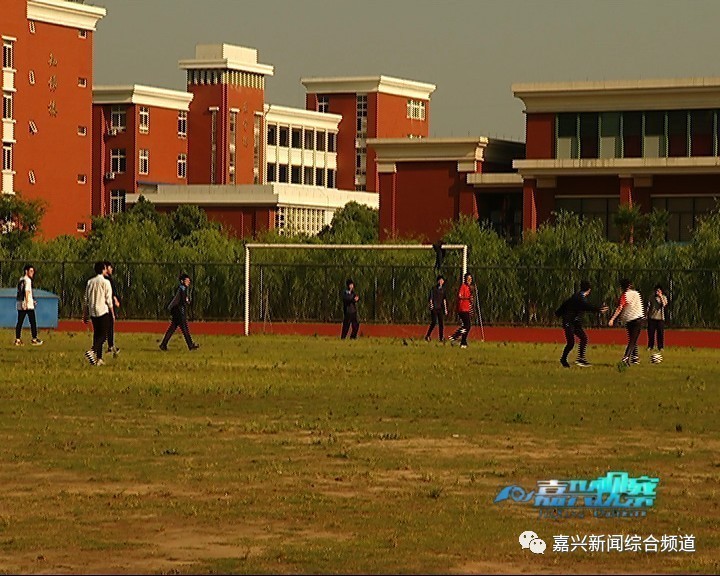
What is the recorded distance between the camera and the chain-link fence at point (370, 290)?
2320 inches

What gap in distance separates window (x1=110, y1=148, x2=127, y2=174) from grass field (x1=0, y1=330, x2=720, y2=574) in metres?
119

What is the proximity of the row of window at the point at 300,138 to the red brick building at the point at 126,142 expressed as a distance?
588 inches

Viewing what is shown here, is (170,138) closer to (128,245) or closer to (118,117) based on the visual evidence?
(118,117)

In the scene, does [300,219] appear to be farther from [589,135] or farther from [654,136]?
[654,136]

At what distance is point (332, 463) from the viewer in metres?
17.9

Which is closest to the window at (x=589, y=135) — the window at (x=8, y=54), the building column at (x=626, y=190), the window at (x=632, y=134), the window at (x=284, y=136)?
the window at (x=632, y=134)

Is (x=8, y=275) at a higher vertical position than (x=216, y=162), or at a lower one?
lower

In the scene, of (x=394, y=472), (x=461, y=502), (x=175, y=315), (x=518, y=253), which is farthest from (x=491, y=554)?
(x=518, y=253)

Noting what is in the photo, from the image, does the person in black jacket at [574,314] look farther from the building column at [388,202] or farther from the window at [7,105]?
the window at [7,105]

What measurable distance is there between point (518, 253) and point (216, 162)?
94.3 m

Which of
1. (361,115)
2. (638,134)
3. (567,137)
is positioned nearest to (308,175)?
(361,115)

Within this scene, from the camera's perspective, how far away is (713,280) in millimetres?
58531

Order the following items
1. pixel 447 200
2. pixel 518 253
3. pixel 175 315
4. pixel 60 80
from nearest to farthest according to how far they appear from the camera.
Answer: pixel 175 315, pixel 518 253, pixel 447 200, pixel 60 80

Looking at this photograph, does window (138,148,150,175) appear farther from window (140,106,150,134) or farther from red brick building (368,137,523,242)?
red brick building (368,137,523,242)
